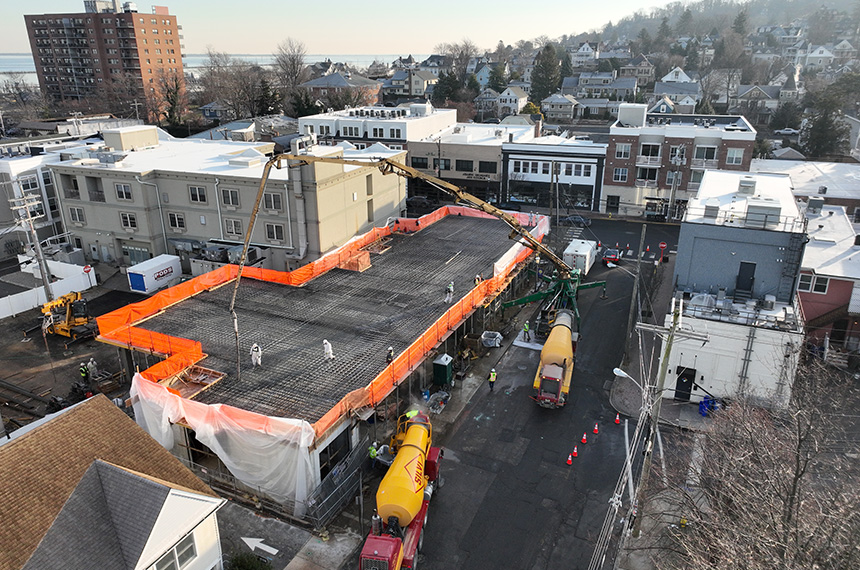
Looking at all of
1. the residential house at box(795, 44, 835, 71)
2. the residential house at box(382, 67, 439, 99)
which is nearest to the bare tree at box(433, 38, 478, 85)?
the residential house at box(382, 67, 439, 99)

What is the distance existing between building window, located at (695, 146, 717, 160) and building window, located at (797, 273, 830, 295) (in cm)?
2941

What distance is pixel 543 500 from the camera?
22391 mm

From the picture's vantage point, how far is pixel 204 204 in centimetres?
4397

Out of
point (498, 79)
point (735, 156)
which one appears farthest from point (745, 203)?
point (498, 79)

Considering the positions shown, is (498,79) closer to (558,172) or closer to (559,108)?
(559,108)

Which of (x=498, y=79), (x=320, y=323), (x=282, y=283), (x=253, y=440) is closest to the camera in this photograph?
(x=253, y=440)

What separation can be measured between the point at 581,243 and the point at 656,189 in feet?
66.8

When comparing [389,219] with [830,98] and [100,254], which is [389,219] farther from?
[830,98]

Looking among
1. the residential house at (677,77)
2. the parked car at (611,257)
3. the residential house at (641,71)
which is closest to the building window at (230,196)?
the parked car at (611,257)

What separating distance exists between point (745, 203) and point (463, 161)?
116 feet

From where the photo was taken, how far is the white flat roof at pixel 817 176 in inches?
2061

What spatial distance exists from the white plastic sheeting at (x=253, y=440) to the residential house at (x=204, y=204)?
20.3 m

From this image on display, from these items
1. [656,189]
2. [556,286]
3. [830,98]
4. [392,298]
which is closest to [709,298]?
[556,286]

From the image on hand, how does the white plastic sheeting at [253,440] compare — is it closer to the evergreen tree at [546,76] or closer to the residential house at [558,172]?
the residential house at [558,172]
